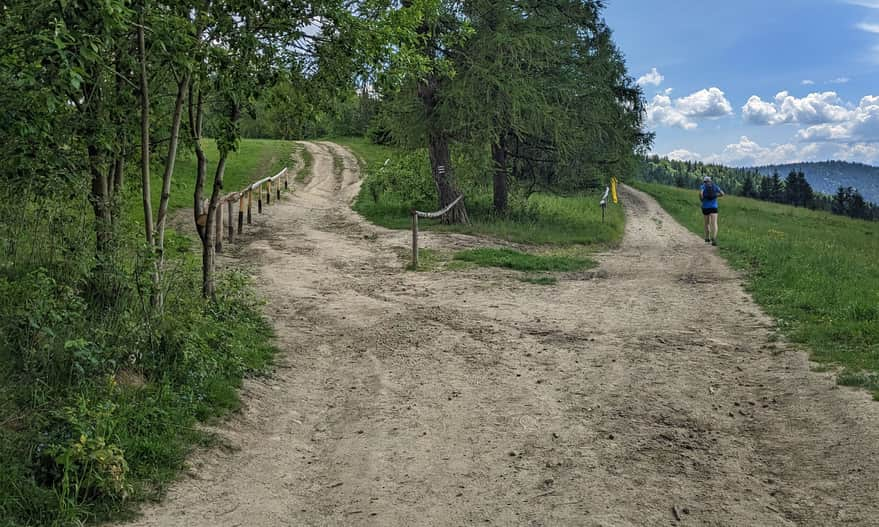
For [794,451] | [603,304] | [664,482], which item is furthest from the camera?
[603,304]

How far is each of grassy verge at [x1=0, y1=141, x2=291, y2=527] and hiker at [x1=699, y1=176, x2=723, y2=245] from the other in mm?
14768

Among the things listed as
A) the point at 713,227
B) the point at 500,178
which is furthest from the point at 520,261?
the point at 500,178

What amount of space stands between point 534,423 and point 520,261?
30.7 feet

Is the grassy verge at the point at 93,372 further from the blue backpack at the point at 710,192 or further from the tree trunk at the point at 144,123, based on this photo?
the blue backpack at the point at 710,192

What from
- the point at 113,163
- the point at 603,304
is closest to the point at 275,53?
the point at 113,163

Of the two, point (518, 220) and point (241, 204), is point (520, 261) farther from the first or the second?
point (241, 204)

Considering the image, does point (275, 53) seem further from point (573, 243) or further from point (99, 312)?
point (573, 243)

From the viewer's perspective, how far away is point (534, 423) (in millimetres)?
6391

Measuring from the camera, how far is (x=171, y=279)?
25.3 feet

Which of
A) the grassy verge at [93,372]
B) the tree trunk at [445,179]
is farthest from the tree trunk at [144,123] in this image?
the tree trunk at [445,179]

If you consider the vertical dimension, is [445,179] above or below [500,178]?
below

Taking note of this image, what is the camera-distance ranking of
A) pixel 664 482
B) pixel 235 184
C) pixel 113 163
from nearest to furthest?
1. pixel 664 482
2. pixel 113 163
3. pixel 235 184

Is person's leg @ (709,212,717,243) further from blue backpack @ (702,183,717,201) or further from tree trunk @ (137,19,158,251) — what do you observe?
tree trunk @ (137,19,158,251)

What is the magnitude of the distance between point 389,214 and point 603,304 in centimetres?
1339
